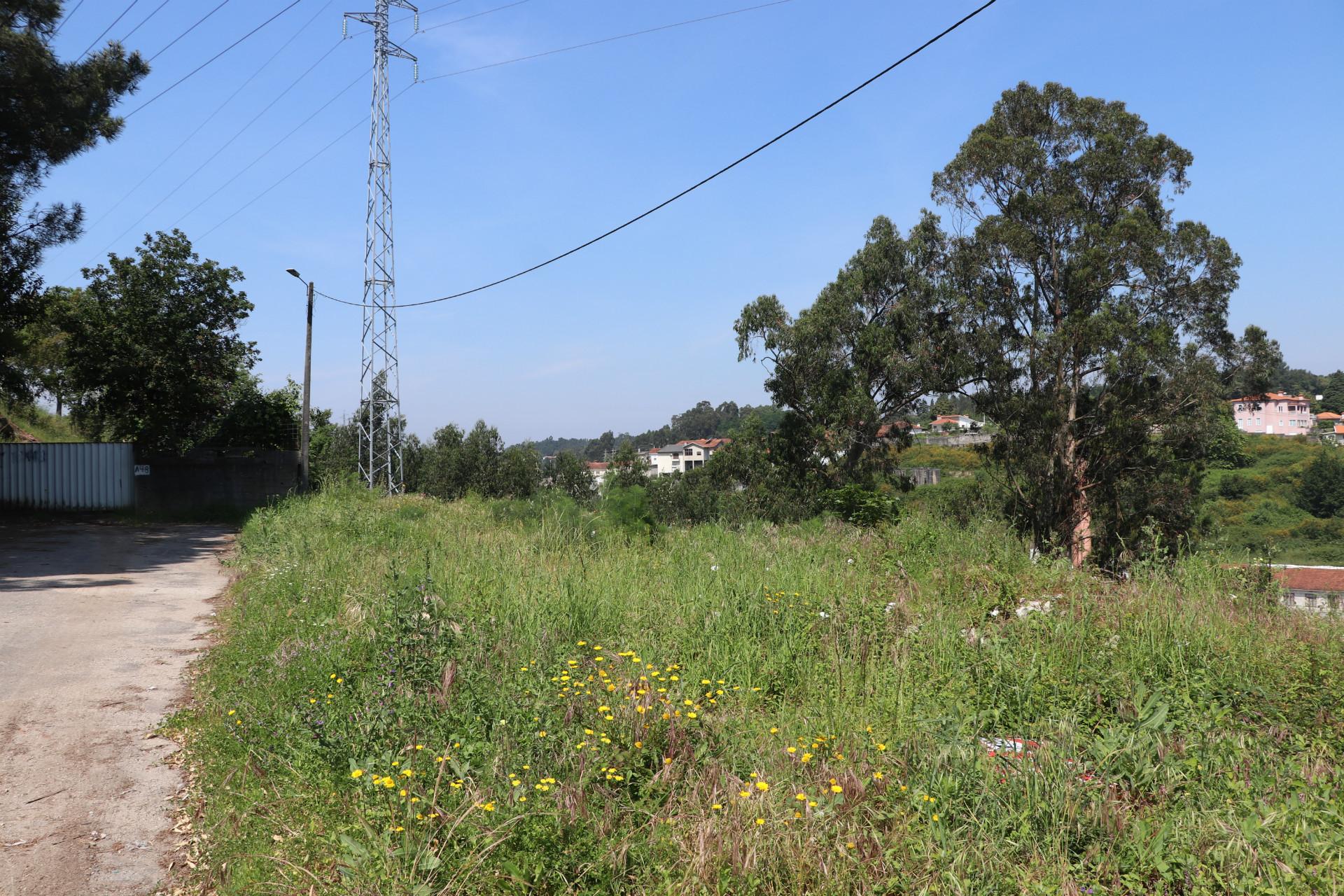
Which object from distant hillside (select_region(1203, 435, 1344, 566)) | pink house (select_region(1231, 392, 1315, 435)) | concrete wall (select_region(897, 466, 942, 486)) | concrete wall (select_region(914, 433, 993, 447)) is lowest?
distant hillside (select_region(1203, 435, 1344, 566))

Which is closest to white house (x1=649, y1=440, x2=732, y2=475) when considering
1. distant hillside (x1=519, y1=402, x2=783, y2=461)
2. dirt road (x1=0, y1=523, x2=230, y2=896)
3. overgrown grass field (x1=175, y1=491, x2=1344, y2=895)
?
distant hillside (x1=519, y1=402, x2=783, y2=461)

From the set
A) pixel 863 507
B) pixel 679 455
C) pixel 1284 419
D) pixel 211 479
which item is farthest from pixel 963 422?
pixel 1284 419

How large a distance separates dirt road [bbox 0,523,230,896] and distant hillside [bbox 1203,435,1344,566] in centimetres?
2571

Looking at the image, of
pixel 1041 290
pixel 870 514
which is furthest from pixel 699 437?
pixel 870 514

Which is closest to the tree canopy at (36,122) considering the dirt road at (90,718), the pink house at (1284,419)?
the dirt road at (90,718)

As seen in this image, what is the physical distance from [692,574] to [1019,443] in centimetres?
2018

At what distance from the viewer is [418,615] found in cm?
505

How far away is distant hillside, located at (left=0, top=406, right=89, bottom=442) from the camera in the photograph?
30531mm

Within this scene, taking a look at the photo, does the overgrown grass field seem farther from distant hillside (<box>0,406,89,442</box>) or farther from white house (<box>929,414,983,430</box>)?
distant hillside (<box>0,406,89,442</box>)

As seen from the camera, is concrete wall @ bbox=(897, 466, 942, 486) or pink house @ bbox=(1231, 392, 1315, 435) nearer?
concrete wall @ bbox=(897, 466, 942, 486)

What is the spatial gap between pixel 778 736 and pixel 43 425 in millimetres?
41047

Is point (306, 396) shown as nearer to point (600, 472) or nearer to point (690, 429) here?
point (600, 472)

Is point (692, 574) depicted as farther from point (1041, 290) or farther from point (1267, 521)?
point (1267, 521)

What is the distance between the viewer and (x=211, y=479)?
70.4ft
